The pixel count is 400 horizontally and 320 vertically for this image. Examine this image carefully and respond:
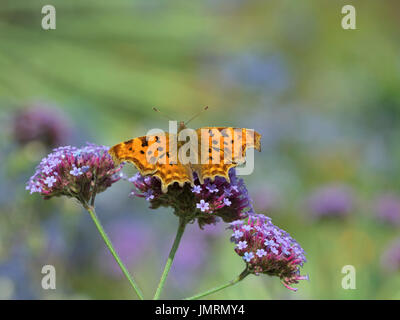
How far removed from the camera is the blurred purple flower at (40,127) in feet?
11.1

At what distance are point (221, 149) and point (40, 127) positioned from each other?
1900mm

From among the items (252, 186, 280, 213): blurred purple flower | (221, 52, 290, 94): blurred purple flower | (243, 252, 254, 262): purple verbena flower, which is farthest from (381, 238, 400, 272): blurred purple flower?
(221, 52, 290, 94): blurred purple flower

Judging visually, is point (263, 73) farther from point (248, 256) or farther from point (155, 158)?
point (248, 256)

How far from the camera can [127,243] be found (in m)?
4.52

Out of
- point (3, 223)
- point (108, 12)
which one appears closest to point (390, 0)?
point (108, 12)

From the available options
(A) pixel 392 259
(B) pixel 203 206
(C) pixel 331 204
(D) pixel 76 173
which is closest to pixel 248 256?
(B) pixel 203 206

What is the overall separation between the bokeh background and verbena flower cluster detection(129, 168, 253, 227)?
4.37 feet

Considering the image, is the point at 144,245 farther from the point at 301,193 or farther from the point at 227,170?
the point at 227,170

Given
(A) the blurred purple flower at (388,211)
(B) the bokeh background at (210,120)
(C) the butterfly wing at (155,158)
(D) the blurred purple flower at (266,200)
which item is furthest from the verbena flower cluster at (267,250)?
(D) the blurred purple flower at (266,200)

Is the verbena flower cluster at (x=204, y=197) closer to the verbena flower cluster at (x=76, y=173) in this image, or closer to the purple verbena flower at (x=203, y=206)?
the purple verbena flower at (x=203, y=206)

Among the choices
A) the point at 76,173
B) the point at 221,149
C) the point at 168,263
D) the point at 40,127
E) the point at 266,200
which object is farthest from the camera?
the point at 266,200

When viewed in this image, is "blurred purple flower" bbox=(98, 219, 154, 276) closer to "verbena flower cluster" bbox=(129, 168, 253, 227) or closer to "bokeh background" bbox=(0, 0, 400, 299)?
"bokeh background" bbox=(0, 0, 400, 299)

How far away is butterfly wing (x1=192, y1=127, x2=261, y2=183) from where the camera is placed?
1848 millimetres

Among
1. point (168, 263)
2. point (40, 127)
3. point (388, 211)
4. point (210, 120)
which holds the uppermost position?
point (210, 120)
